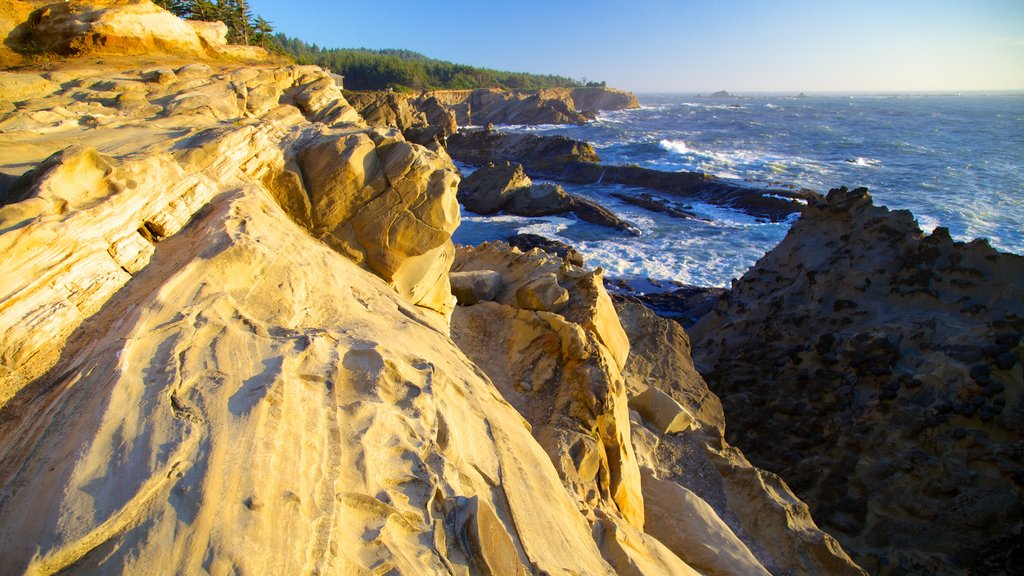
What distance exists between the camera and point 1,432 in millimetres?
2854

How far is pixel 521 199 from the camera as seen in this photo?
26875 millimetres

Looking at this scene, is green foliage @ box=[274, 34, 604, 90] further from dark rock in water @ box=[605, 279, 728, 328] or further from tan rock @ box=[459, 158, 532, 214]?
dark rock in water @ box=[605, 279, 728, 328]

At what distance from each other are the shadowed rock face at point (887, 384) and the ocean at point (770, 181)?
7283 mm

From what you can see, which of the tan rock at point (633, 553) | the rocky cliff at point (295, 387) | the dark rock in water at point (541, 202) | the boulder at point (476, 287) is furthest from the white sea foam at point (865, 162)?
the tan rock at point (633, 553)

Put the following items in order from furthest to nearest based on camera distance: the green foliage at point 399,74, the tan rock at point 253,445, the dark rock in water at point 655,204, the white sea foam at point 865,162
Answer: the green foliage at point 399,74, the white sea foam at point 865,162, the dark rock in water at point 655,204, the tan rock at point 253,445

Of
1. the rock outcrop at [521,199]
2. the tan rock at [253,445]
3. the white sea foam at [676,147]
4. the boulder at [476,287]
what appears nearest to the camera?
the tan rock at [253,445]

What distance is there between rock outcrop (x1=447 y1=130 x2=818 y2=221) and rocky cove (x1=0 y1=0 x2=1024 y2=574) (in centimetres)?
1479

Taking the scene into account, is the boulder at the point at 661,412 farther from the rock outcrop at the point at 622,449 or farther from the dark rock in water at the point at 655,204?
the dark rock in water at the point at 655,204

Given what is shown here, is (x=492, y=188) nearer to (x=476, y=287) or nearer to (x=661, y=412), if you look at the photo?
(x=476, y=287)

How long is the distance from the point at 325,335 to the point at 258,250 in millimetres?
1154

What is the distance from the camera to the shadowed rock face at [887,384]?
7.09 metres

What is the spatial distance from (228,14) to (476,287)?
20.2 metres

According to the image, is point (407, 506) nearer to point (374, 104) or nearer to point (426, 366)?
point (426, 366)

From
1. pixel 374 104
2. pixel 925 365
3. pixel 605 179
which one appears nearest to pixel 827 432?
pixel 925 365
